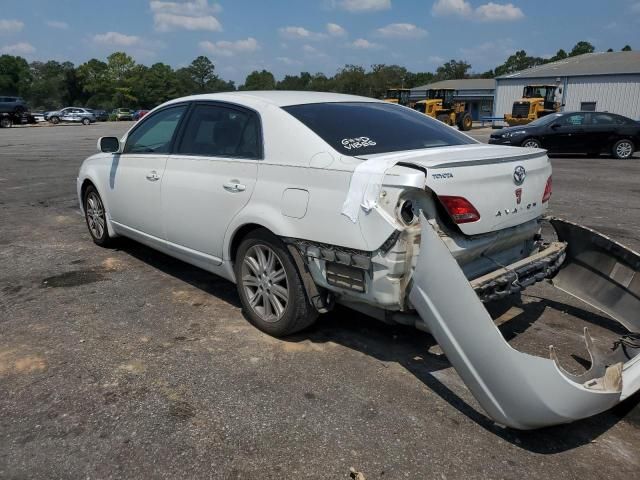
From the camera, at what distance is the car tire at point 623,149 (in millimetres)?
16500

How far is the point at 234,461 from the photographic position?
2549 mm

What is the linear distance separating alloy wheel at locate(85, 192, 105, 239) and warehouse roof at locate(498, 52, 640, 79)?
136ft

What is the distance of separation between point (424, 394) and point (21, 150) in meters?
19.9

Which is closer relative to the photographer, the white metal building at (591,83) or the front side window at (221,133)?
the front side window at (221,133)

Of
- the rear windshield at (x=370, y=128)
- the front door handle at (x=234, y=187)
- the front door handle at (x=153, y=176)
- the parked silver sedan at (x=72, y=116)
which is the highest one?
the rear windshield at (x=370, y=128)

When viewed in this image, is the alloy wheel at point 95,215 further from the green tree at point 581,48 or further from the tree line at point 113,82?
the green tree at point 581,48

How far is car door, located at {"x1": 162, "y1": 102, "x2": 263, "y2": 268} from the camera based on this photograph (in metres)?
3.81

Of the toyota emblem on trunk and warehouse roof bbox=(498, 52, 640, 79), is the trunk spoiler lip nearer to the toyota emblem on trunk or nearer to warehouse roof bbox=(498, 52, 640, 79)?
the toyota emblem on trunk

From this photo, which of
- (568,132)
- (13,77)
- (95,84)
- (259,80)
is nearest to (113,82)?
(95,84)

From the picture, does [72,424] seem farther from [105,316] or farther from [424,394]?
[424,394]

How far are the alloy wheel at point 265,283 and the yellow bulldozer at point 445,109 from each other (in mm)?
28954

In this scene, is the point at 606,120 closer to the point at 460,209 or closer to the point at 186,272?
the point at 186,272

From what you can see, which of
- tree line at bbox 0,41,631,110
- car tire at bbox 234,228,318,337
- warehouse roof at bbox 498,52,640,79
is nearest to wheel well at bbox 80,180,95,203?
car tire at bbox 234,228,318,337

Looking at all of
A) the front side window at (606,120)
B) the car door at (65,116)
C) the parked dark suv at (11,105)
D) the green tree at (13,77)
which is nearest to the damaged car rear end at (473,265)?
the front side window at (606,120)
